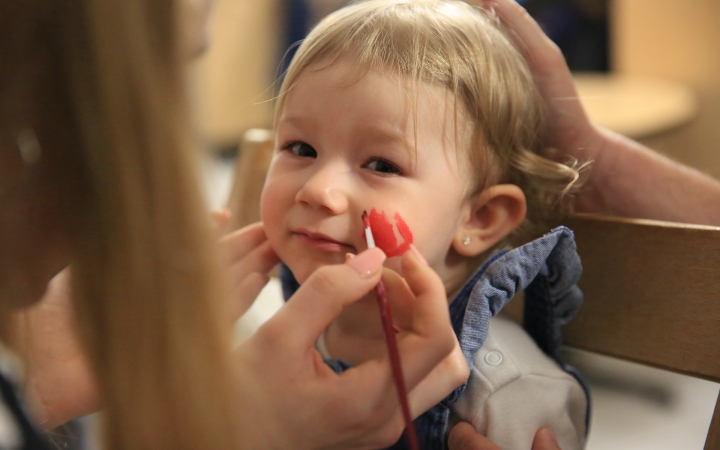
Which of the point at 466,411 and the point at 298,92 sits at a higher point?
the point at 298,92

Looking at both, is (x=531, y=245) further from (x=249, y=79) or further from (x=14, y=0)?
(x=249, y=79)

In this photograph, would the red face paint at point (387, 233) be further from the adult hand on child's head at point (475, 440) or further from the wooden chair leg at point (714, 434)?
the wooden chair leg at point (714, 434)

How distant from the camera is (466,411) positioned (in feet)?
2.62

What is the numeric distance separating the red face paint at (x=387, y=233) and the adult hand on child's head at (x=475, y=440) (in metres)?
0.23

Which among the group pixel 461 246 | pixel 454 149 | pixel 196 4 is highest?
pixel 196 4

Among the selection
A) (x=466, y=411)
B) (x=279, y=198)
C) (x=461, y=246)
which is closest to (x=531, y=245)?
(x=461, y=246)

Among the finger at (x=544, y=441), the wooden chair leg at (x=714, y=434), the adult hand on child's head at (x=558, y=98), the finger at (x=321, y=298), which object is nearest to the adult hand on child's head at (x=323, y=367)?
the finger at (x=321, y=298)

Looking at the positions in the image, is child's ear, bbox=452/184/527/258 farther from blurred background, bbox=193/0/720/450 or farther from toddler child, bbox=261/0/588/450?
blurred background, bbox=193/0/720/450

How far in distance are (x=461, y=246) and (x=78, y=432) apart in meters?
0.63

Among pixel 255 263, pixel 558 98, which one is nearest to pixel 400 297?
pixel 255 263

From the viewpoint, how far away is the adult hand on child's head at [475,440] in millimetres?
750

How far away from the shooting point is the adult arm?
94 centimetres

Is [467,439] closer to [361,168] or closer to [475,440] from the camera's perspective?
[475,440]

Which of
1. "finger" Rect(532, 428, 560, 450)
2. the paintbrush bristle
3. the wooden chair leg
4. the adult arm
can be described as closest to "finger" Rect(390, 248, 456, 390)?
the paintbrush bristle
